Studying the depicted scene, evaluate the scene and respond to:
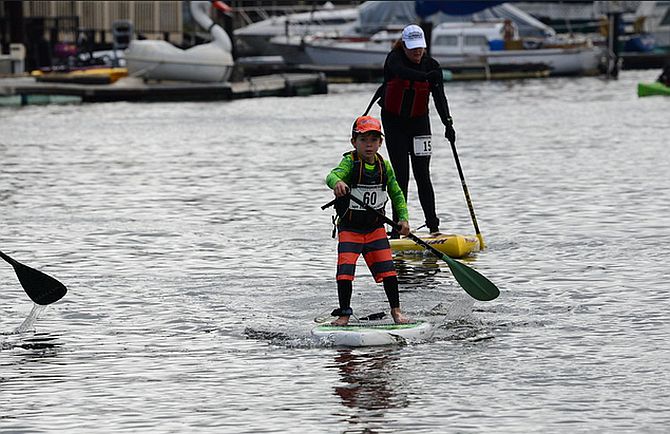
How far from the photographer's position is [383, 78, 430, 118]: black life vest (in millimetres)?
14867

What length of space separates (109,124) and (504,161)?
1307cm

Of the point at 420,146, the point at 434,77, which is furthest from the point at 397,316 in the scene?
the point at 420,146

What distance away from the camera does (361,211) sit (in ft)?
35.7

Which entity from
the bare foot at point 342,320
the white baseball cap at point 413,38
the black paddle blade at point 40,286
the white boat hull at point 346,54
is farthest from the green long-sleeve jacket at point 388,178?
the white boat hull at point 346,54

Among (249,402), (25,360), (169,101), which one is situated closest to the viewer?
(249,402)

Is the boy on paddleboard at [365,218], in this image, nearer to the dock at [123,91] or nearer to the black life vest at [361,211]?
the black life vest at [361,211]

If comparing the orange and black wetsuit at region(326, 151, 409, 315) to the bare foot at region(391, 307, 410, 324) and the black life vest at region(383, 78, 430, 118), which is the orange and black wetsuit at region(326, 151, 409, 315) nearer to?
the bare foot at region(391, 307, 410, 324)

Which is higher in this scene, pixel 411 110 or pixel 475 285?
pixel 411 110

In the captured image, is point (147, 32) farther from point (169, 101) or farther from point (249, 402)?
point (249, 402)

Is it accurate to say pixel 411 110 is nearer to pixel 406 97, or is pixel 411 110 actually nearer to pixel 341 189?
pixel 406 97

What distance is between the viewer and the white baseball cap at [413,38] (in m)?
14.5

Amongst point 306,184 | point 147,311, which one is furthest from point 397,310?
point 306,184

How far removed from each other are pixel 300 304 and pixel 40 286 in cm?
171

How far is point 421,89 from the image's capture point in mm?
14883
